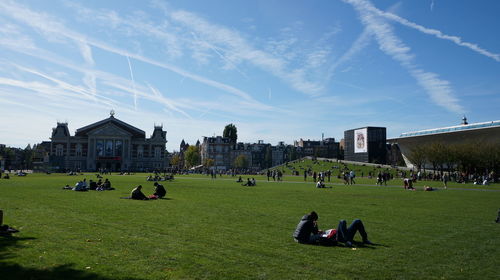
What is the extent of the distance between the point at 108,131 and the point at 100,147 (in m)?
5.61

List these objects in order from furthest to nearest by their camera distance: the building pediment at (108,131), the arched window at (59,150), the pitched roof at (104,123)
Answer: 1. the pitched roof at (104,123)
2. the building pediment at (108,131)
3. the arched window at (59,150)

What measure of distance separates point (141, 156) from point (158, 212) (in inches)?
4242

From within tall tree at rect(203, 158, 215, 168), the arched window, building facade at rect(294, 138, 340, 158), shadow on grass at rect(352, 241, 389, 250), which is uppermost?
building facade at rect(294, 138, 340, 158)

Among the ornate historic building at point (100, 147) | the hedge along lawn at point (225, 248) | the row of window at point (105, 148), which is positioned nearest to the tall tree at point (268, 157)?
the ornate historic building at point (100, 147)

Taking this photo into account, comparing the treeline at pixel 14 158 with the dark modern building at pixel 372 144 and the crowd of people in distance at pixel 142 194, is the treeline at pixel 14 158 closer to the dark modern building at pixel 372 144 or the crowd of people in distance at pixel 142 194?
the dark modern building at pixel 372 144

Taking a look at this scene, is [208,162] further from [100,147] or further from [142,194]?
[142,194]

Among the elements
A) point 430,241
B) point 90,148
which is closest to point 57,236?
point 430,241

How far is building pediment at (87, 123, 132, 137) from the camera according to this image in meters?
114

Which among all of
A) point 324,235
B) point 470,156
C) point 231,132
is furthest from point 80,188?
point 231,132

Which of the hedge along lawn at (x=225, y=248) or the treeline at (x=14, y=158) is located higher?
the treeline at (x=14, y=158)

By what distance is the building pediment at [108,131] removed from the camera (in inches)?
Result: 4483

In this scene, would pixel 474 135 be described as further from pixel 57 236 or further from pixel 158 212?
pixel 57 236

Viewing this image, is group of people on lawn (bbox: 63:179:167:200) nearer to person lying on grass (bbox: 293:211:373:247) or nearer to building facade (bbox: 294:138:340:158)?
person lying on grass (bbox: 293:211:373:247)

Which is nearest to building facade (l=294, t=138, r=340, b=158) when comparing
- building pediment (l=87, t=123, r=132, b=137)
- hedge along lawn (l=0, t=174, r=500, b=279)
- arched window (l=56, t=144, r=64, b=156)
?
building pediment (l=87, t=123, r=132, b=137)
